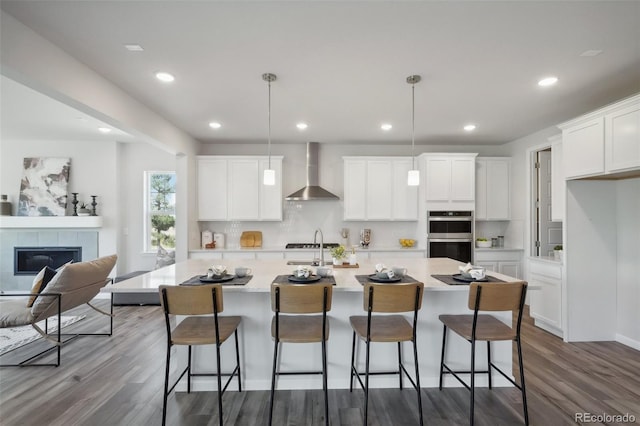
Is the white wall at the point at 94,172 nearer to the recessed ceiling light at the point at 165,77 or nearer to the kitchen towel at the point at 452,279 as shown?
the recessed ceiling light at the point at 165,77

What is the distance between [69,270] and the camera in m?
3.26

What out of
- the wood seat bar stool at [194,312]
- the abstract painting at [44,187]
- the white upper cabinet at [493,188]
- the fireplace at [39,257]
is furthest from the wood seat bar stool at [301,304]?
the abstract painting at [44,187]

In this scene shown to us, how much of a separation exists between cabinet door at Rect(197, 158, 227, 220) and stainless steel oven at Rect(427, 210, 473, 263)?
3.45 meters

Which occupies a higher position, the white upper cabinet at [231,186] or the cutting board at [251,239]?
the white upper cabinet at [231,186]

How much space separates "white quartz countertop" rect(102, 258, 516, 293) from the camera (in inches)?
89.0

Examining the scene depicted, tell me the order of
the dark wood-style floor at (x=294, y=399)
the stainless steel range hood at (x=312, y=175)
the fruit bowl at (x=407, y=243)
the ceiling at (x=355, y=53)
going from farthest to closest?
1. the fruit bowl at (x=407, y=243)
2. the stainless steel range hood at (x=312, y=175)
3. the dark wood-style floor at (x=294, y=399)
4. the ceiling at (x=355, y=53)

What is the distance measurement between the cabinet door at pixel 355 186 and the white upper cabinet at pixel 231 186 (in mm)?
1138

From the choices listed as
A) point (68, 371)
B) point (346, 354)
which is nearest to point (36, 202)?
point (68, 371)

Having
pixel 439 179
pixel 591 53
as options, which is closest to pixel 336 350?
pixel 591 53

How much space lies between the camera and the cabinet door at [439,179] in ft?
16.7

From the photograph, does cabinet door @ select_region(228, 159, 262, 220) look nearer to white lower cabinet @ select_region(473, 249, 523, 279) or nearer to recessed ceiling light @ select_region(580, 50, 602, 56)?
white lower cabinet @ select_region(473, 249, 523, 279)

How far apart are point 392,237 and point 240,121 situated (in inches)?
128

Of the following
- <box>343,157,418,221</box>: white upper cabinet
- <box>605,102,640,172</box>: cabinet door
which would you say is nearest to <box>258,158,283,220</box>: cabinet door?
<box>343,157,418,221</box>: white upper cabinet

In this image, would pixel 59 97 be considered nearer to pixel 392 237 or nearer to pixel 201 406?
pixel 201 406
